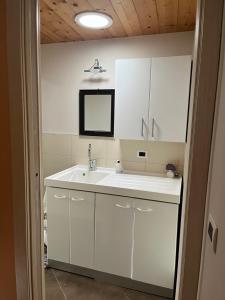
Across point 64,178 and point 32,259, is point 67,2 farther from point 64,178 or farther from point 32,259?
point 32,259

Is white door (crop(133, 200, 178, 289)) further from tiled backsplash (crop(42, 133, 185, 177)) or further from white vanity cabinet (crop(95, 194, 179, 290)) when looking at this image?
tiled backsplash (crop(42, 133, 185, 177))

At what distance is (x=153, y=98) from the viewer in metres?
2.02

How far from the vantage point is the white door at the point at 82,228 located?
6.63ft

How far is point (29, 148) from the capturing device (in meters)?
1.17

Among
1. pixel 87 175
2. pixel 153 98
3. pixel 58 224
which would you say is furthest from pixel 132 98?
pixel 58 224

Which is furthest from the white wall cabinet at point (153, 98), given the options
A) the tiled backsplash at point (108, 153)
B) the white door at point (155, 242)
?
the white door at point (155, 242)

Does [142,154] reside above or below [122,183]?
above

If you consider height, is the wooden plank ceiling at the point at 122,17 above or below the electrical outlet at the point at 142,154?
above

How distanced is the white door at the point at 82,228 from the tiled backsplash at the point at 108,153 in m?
0.60

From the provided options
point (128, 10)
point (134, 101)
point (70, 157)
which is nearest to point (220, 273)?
point (134, 101)

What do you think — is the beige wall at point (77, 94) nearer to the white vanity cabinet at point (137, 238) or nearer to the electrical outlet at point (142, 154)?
the electrical outlet at point (142, 154)

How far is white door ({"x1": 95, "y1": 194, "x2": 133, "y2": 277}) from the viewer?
1926 millimetres

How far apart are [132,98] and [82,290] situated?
1784 mm

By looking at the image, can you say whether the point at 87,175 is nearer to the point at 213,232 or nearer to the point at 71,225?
the point at 71,225
